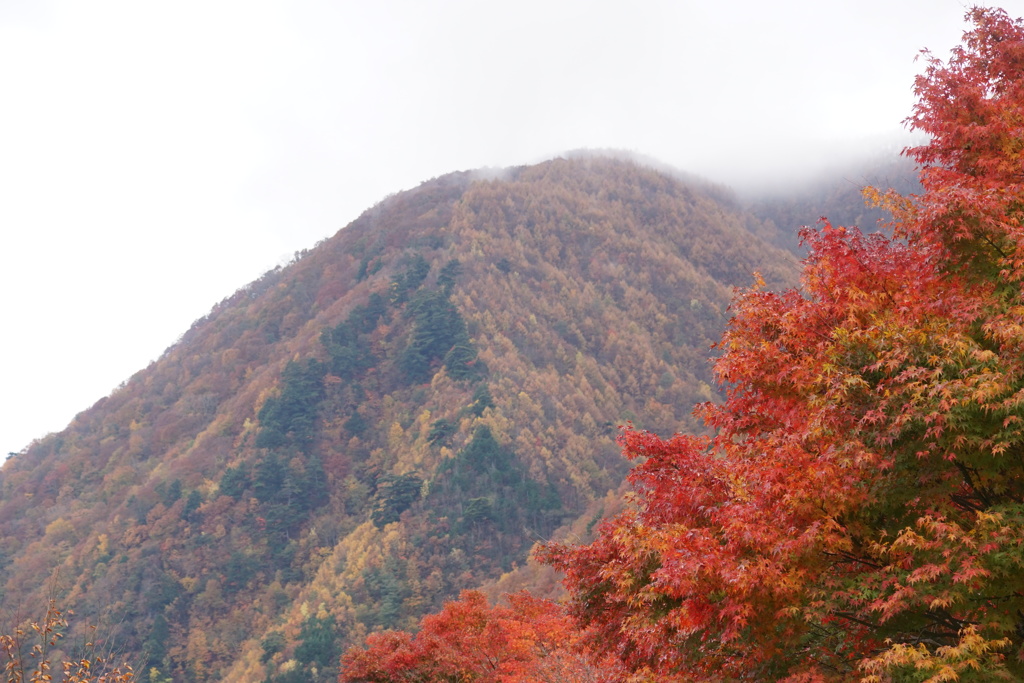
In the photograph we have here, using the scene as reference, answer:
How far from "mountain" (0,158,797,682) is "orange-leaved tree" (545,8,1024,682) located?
71077mm

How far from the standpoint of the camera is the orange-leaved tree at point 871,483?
7969 millimetres

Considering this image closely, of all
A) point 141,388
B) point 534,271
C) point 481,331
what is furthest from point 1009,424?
point 141,388

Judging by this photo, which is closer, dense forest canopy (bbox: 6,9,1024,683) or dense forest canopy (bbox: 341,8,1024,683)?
dense forest canopy (bbox: 341,8,1024,683)

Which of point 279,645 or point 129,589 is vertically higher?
point 129,589

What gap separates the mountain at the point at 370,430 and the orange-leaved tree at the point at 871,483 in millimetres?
71077

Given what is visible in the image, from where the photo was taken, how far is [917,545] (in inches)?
310

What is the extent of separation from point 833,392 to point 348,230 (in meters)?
175

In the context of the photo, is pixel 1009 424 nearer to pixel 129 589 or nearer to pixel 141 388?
pixel 129 589

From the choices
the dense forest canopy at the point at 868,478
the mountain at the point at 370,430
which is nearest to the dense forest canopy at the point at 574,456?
the dense forest canopy at the point at 868,478

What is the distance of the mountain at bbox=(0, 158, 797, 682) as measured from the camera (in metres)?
94.3

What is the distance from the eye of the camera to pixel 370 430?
128 meters

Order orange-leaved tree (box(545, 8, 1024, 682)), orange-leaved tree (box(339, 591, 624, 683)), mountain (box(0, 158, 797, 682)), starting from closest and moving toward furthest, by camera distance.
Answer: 1. orange-leaved tree (box(545, 8, 1024, 682))
2. orange-leaved tree (box(339, 591, 624, 683))
3. mountain (box(0, 158, 797, 682))

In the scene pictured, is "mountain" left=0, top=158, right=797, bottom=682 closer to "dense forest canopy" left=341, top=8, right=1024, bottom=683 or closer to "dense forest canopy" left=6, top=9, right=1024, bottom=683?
"dense forest canopy" left=6, top=9, right=1024, bottom=683

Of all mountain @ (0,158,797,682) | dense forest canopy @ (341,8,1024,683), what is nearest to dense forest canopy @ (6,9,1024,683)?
dense forest canopy @ (341,8,1024,683)
